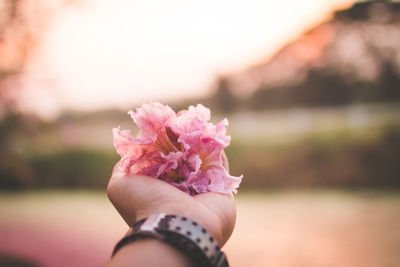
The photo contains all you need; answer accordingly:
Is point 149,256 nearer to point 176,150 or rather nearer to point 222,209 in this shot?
point 222,209

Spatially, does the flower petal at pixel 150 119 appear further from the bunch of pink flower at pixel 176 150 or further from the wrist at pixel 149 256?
the wrist at pixel 149 256

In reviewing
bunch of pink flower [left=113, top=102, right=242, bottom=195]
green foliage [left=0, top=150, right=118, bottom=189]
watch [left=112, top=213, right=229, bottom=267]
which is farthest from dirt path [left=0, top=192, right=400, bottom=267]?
watch [left=112, top=213, right=229, bottom=267]

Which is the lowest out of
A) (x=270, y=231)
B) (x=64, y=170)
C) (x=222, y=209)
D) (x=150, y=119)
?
(x=64, y=170)

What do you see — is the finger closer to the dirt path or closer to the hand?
the hand

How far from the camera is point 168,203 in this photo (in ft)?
2.50

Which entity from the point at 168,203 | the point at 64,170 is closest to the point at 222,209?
the point at 168,203

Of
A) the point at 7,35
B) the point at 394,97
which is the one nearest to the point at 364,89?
the point at 394,97

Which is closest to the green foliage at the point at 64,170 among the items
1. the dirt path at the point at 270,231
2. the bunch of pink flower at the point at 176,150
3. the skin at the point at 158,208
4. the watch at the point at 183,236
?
the dirt path at the point at 270,231

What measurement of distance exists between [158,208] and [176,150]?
23 cm

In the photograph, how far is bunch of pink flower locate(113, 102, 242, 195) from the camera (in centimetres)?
93

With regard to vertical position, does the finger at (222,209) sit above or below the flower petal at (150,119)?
below

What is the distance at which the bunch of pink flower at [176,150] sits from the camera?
93 centimetres

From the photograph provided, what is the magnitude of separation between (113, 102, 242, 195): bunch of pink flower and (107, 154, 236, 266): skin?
2.4 inches

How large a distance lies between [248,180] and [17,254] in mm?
3314
